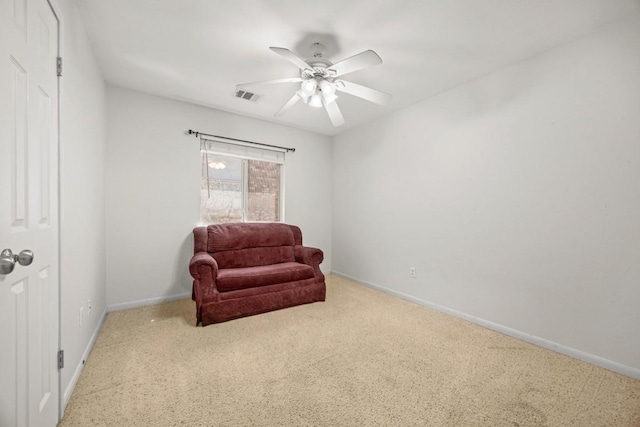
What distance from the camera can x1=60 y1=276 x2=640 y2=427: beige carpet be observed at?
1451mm

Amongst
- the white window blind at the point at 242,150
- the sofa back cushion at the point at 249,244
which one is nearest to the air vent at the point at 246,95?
the white window blind at the point at 242,150

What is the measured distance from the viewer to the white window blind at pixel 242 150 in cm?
360

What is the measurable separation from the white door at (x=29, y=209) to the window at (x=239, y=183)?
2.24m

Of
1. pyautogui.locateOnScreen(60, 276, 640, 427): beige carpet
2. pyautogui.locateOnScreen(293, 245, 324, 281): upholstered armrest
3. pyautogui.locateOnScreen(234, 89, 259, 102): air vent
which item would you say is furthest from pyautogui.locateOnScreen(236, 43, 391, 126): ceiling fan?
pyautogui.locateOnScreen(60, 276, 640, 427): beige carpet

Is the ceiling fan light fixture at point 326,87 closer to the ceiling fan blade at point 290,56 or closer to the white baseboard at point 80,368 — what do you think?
the ceiling fan blade at point 290,56

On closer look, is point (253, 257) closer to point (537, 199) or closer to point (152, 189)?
point (152, 189)

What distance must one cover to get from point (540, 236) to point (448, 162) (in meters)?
1.13

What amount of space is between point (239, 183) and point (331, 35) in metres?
2.41

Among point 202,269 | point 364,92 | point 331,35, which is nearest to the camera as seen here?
point 331,35

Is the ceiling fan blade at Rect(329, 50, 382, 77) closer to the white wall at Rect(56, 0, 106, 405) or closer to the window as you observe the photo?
the white wall at Rect(56, 0, 106, 405)

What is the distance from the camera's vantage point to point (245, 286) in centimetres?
283

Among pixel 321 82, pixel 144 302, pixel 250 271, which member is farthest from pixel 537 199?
pixel 144 302

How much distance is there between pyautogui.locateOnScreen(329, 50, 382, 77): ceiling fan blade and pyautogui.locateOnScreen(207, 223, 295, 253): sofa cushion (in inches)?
87.5

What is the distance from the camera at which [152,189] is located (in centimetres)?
321
